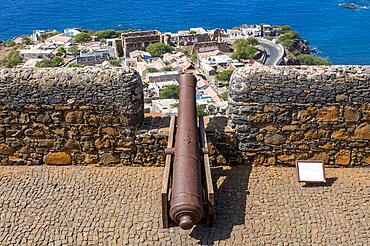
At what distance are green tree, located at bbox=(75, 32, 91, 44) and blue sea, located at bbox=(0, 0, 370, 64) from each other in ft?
53.5

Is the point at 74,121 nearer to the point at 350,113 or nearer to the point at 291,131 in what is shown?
the point at 291,131

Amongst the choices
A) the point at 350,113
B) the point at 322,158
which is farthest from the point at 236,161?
the point at 350,113

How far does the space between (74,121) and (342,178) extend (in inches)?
169

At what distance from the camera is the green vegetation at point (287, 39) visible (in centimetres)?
9200

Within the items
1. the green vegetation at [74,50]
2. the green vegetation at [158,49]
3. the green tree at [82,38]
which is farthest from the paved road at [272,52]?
the green tree at [82,38]

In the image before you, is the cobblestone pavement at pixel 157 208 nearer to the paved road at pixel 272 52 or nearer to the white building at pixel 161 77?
the white building at pixel 161 77

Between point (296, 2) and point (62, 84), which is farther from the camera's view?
point (296, 2)

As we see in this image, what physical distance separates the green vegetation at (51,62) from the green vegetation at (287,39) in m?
42.6

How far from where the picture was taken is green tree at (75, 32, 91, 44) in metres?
95.2

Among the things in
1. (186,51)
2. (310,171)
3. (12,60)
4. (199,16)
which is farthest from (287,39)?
(310,171)

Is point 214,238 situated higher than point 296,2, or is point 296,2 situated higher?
point 214,238

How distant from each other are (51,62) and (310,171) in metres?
74.9

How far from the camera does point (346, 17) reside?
114062 mm

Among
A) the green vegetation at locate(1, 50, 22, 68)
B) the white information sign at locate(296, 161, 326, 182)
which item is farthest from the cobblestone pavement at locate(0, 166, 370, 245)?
the green vegetation at locate(1, 50, 22, 68)
